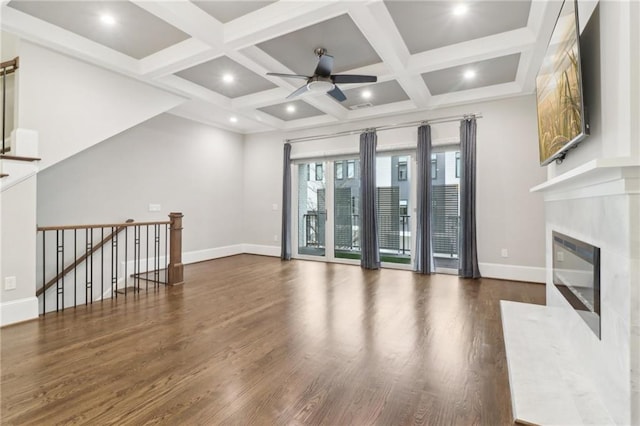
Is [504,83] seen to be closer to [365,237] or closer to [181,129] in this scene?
[365,237]

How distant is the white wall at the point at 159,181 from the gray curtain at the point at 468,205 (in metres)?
4.91

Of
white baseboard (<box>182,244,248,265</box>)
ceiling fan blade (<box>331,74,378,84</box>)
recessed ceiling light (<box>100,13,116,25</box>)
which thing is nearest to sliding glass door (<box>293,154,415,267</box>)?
white baseboard (<box>182,244,248,265</box>)

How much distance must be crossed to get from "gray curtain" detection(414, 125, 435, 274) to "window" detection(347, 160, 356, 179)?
138cm

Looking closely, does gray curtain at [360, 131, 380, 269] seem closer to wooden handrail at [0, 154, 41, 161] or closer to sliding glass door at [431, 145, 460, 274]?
sliding glass door at [431, 145, 460, 274]

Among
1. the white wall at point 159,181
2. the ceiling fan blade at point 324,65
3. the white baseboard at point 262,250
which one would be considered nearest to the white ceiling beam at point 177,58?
the ceiling fan blade at point 324,65

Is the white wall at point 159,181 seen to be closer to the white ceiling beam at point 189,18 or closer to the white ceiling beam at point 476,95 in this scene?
the white ceiling beam at point 189,18

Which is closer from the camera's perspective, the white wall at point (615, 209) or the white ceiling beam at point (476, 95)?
the white wall at point (615, 209)

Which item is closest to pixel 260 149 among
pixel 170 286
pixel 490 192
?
pixel 170 286

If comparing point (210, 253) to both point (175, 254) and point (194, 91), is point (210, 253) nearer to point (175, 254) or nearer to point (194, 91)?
point (175, 254)

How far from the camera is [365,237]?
5.82m

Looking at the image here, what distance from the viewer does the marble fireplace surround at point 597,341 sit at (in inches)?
57.4

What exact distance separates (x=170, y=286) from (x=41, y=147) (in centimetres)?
226

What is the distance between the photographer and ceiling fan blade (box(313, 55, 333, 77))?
130 inches

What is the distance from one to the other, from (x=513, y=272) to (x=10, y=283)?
633 cm
